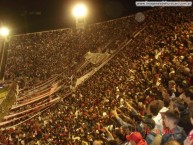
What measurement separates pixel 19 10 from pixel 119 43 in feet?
46.1

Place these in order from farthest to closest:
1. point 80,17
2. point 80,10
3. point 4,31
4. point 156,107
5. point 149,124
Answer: point 4,31 < point 80,17 < point 80,10 < point 156,107 < point 149,124

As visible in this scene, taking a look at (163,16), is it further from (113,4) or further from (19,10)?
(19,10)

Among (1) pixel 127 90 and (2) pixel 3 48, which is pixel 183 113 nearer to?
(1) pixel 127 90

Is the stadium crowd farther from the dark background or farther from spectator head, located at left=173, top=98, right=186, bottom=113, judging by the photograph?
the dark background

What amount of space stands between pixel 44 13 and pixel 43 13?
12 centimetres

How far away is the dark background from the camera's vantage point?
104 feet

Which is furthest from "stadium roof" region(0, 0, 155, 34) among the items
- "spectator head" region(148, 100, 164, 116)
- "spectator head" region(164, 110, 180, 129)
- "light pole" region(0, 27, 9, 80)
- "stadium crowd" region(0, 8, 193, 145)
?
"spectator head" region(164, 110, 180, 129)

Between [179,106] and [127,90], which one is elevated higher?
[127,90]

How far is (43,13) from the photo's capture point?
35844 millimetres

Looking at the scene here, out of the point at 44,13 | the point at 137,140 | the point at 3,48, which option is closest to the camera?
the point at 137,140

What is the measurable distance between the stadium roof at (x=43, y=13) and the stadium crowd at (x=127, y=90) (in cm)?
151

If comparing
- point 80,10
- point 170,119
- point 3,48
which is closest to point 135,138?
point 170,119

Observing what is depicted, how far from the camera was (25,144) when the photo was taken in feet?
61.1

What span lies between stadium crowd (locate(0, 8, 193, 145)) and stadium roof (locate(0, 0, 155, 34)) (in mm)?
1510
